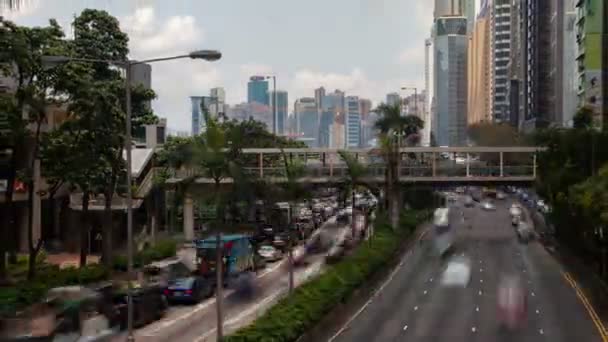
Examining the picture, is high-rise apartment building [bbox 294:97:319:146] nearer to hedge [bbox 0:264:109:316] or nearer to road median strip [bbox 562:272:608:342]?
road median strip [bbox 562:272:608:342]

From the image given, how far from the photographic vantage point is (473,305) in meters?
31.1

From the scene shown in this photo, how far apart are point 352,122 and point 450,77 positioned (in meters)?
23.1

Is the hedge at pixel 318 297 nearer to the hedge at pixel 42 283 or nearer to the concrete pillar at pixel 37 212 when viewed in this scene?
the hedge at pixel 42 283

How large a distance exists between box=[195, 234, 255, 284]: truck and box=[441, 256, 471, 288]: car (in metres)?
8.89

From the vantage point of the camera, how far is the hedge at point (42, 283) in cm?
2615

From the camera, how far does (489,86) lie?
16612 cm

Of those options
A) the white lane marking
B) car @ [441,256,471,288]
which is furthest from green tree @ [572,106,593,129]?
the white lane marking

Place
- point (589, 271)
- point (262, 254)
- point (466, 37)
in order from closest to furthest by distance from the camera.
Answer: point (589, 271) < point (262, 254) < point (466, 37)

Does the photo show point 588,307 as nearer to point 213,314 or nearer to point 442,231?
point 213,314

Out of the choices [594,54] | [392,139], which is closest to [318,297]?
[392,139]

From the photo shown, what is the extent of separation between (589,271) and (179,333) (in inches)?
879

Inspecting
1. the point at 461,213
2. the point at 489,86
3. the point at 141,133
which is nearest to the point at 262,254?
the point at 141,133

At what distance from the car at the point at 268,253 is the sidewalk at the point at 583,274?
14532mm

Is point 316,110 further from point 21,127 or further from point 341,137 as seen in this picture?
point 21,127
